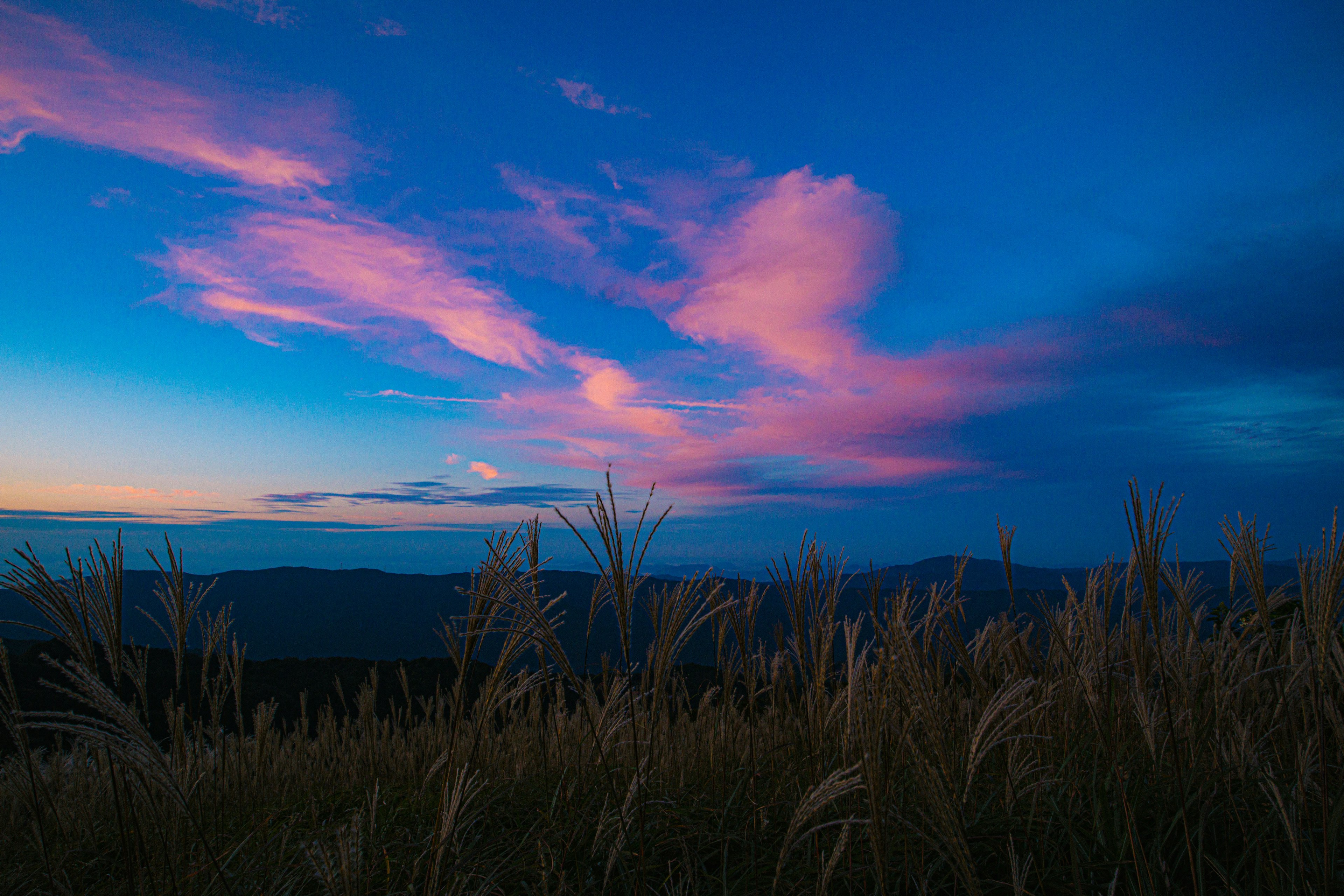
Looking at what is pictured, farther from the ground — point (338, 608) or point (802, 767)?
point (802, 767)

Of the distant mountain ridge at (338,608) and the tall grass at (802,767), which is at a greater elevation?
the tall grass at (802,767)

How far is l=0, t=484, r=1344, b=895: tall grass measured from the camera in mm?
1701

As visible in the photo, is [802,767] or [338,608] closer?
[802,767]

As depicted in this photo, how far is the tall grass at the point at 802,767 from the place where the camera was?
170 cm

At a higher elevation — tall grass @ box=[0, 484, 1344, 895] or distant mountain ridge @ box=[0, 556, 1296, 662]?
tall grass @ box=[0, 484, 1344, 895]

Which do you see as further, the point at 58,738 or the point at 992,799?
the point at 58,738

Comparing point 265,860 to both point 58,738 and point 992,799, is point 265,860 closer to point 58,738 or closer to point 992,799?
point 58,738

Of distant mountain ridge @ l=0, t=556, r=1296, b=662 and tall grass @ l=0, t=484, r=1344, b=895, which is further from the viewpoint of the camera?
distant mountain ridge @ l=0, t=556, r=1296, b=662

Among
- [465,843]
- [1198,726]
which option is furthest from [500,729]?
[1198,726]

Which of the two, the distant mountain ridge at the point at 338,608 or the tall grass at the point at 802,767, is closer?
the tall grass at the point at 802,767

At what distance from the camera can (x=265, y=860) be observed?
2.67m

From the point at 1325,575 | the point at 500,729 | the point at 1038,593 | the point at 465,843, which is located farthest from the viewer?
the point at 500,729

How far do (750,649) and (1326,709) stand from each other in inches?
102

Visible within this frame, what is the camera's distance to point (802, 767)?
3.07 meters
